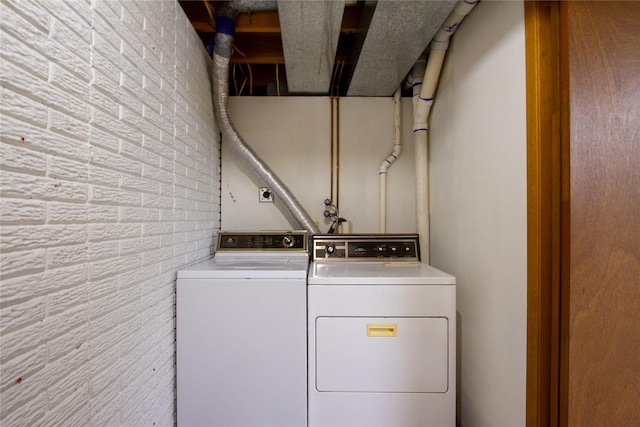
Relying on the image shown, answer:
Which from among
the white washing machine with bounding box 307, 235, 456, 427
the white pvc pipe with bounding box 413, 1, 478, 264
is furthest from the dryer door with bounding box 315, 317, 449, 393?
the white pvc pipe with bounding box 413, 1, 478, 264

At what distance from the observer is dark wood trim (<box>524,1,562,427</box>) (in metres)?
0.89

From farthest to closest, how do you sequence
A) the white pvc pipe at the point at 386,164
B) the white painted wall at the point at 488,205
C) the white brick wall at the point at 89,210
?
the white pvc pipe at the point at 386,164 < the white painted wall at the point at 488,205 < the white brick wall at the point at 89,210

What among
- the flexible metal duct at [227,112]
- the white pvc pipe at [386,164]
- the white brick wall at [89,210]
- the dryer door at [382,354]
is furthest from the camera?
the white pvc pipe at [386,164]

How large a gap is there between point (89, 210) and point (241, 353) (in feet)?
2.76

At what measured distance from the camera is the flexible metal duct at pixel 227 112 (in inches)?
56.1

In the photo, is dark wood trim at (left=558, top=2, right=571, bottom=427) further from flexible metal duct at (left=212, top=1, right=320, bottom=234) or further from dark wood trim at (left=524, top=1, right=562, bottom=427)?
flexible metal duct at (left=212, top=1, right=320, bottom=234)

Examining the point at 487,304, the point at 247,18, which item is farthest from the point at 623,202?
the point at 247,18

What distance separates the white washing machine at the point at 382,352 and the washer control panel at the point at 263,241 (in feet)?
1.62

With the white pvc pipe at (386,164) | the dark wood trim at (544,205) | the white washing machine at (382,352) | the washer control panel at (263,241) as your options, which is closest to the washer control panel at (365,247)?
the washer control panel at (263,241)

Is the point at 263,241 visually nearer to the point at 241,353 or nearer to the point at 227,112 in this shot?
the point at 241,353

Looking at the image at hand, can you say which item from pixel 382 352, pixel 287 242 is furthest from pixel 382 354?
pixel 287 242

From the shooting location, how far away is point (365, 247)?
168 centimetres

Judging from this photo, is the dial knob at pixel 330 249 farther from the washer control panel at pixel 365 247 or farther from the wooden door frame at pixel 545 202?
the wooden door frame at pixel 545 202

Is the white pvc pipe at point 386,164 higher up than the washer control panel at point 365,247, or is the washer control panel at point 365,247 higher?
the white pvc pipe at point 386,164
